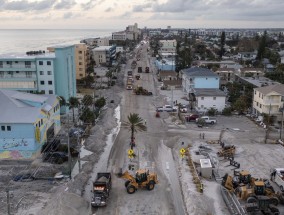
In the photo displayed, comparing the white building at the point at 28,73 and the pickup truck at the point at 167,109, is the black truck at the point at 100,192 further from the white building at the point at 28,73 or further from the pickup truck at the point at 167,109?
the white building at the point at 28,73

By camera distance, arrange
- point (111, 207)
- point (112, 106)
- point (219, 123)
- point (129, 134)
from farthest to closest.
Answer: point (112, 106) → point (219, 123) → point (129, 134) → point (111, 207)

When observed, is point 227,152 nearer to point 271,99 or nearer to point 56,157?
point 271,99

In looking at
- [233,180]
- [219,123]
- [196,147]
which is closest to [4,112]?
[196,147]

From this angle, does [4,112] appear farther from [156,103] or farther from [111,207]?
[156,103]

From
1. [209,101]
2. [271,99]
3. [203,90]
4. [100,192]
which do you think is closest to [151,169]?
[100,192]

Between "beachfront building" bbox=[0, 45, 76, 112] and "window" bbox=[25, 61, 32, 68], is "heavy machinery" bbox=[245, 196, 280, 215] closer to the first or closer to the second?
"beachfront building" bbox=[0, 45, 76, 112]

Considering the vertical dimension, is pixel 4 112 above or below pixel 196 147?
above

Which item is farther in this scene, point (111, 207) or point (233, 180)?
point (233, 180)
